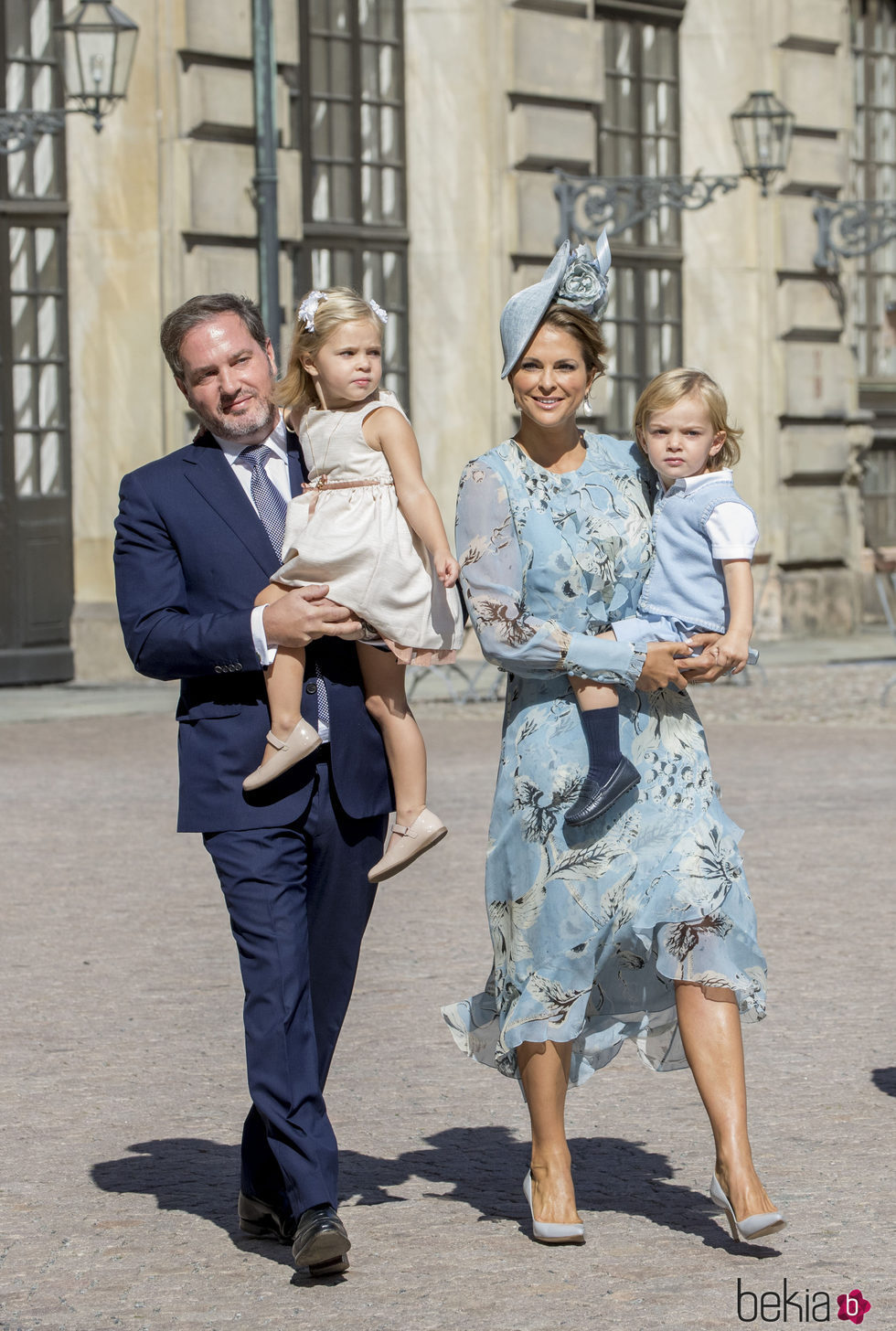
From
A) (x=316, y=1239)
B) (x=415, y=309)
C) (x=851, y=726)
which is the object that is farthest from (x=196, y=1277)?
(x=415, y=309)

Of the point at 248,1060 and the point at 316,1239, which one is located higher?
the point at 248,1060

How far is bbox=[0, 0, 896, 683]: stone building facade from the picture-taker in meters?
16.9

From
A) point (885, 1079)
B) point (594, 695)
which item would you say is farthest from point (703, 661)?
point (885, 1079)

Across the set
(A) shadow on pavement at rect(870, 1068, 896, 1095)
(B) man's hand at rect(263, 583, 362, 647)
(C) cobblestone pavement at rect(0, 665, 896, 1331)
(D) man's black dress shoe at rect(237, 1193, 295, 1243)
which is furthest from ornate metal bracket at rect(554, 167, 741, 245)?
(D) man's black dress shoe at rect(237, 1193, 295, 1243)

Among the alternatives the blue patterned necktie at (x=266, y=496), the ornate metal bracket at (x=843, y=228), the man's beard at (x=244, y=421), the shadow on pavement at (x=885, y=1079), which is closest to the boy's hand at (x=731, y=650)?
the blue patterned necktie at (x=266, y=496)

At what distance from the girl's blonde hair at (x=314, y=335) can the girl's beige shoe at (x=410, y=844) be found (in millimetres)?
824

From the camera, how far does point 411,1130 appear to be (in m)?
5.11

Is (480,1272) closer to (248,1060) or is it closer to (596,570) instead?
(248,1060)

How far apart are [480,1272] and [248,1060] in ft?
1.86

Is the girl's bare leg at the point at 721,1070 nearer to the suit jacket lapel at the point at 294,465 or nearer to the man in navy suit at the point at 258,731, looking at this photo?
the man in navy suit at the point at 258,731

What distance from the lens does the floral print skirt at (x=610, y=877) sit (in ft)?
14.1

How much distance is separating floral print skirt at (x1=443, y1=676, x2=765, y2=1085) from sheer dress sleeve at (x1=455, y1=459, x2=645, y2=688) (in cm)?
12

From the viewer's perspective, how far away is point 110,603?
55.8 feet

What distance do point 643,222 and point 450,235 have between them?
2.84 m
